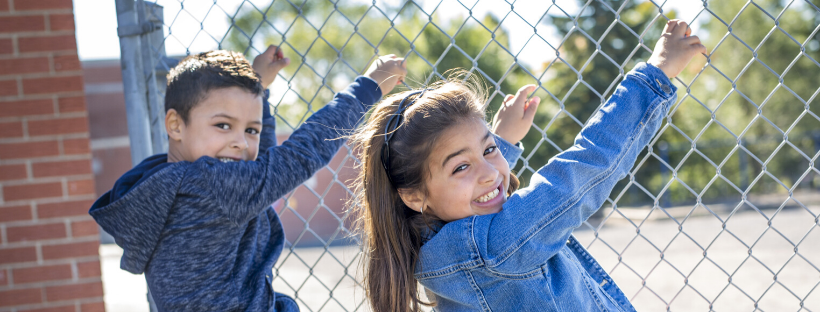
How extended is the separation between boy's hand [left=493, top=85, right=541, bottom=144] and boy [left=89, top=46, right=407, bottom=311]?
477mm

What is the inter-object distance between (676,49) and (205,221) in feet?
4.42

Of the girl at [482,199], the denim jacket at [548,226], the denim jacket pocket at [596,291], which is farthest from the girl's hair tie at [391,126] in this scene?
the denim jacket pocket at [596,291]

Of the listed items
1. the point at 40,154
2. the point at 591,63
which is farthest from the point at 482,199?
the point at 591,63

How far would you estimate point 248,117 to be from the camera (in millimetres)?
1650

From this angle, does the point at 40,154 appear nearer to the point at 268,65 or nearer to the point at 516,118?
the point at 268,65

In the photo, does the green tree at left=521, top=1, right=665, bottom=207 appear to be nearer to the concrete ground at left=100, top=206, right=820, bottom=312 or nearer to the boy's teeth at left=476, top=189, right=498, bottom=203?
the concrete ground at left=100, top=206, right=820, bottom=312

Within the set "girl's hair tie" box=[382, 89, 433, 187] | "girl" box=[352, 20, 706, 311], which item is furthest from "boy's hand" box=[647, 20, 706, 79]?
"girl's hair tie" box=[382, 89, 433, 187]

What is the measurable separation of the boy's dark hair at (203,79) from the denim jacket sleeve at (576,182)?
81 centimetres

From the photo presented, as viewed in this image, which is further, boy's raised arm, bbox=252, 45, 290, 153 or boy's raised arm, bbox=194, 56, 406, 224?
boy's raised arm, bbox=252, 45, 290, 153

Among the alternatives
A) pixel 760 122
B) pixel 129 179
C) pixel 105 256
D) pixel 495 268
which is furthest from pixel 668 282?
pixel 760 122

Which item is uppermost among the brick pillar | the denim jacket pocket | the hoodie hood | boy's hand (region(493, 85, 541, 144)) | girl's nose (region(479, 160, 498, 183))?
boy's hand (region(493, 85, 541, 144))

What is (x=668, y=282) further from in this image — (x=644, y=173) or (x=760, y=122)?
(x=760, y=122)

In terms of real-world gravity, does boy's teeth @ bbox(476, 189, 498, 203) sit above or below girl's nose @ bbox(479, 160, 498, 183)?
below

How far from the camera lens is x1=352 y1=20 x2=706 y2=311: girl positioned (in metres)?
1.33
